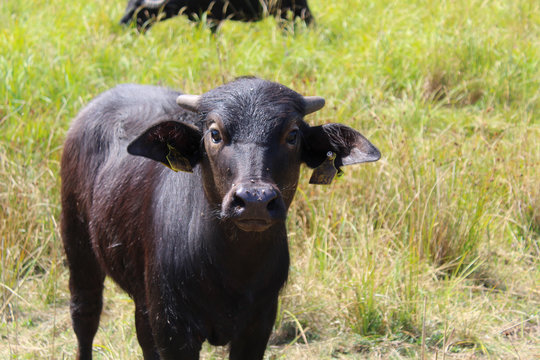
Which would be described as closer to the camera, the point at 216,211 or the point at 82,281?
the point at 216,211

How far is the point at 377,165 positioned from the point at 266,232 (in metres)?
2.29

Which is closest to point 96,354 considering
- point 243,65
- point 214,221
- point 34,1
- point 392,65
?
point 214,221

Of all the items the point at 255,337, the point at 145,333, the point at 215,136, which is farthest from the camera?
the point at 145,333

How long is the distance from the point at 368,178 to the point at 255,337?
7.24ft

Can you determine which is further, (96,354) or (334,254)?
(334,254)

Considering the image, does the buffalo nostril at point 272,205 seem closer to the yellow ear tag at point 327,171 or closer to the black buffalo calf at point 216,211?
the black buffalo calf at point 216,211

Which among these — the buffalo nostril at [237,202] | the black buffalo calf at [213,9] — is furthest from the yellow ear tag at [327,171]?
the black buffalo calf at [213,9]

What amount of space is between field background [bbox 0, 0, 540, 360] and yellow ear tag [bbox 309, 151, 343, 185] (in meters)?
0.76

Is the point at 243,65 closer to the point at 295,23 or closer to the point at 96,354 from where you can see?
the point at 295,23

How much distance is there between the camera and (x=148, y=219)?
10.5 feet

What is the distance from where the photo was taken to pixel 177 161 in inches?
114

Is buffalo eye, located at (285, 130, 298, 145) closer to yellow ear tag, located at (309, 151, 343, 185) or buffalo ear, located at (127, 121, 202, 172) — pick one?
yellow ear tag, located at (309, 151, 343, 185)

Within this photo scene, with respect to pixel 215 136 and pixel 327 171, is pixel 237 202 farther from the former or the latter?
pixel 327 171

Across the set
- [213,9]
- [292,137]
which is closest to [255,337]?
[292,137]
